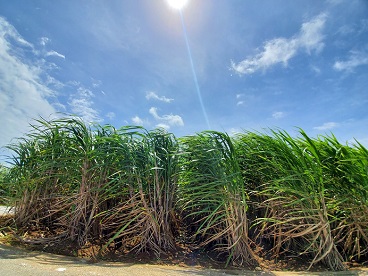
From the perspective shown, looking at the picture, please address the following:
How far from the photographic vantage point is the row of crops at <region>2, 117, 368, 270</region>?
275 cm

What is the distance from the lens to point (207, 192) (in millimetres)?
2779

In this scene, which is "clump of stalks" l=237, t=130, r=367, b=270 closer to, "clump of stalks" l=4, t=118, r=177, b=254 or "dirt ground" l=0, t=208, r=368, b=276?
"dirt ground" l=0, t=208, r=368, b=276

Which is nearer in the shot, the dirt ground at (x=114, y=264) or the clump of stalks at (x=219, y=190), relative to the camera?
the dirt ground at (x=114, y=264)

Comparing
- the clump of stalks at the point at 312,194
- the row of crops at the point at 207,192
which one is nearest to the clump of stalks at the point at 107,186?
the row of crops at the point at 207,192

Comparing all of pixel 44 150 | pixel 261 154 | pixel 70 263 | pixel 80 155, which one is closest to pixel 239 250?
pixel 261 154

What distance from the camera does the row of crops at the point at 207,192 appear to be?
275 cm

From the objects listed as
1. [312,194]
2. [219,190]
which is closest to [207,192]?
[219,190]

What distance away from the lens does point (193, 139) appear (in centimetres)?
326

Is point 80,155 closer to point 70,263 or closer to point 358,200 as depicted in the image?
point 70,263

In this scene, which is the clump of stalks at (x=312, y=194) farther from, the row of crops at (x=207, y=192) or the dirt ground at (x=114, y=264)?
the dirt ground at (x=114, y=264)

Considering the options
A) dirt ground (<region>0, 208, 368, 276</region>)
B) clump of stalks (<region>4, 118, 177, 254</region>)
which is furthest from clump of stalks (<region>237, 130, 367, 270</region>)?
clump of stalks (<region>4, 118, 177, 254</region>)

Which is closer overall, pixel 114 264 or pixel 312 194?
pixel 114 264

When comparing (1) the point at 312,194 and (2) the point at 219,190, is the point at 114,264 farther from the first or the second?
(1) the point at 312,194

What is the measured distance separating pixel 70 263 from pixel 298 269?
2.16 m
